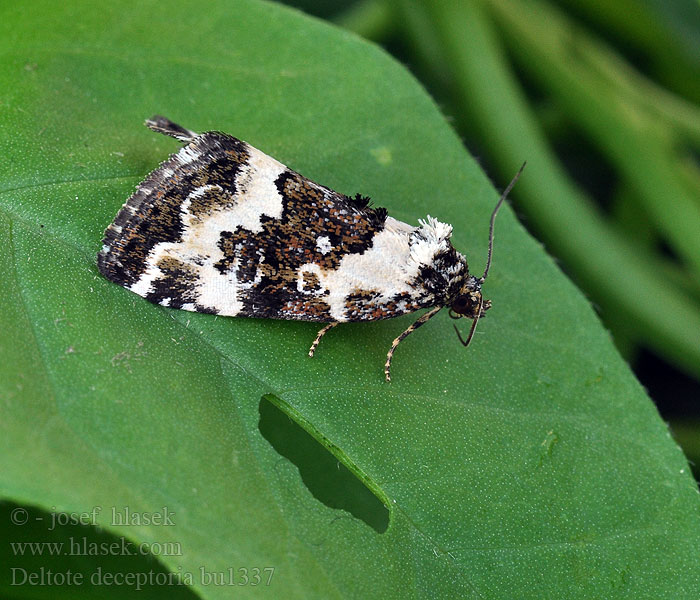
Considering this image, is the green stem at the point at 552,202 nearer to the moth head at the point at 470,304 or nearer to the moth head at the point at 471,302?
the moth head at the point at 471,302

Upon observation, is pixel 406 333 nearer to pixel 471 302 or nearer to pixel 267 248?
pixel 471 302

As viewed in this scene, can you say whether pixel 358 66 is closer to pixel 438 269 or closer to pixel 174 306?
pixel 438 269

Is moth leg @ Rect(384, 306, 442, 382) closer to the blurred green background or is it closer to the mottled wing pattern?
the mottled wing pattern

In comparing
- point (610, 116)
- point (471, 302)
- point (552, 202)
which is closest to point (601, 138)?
point (610, 116)

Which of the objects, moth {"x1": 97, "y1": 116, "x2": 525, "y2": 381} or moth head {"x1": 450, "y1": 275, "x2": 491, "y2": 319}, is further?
moth head {"x1": 450, "y1": 275, "x2": 491, "y2": 319}

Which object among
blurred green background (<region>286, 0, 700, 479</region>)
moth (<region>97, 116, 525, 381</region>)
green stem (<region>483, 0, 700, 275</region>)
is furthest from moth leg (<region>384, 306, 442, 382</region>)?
green stem (<region>483, 0, 700, 275</region>)

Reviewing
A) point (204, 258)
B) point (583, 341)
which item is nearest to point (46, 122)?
point (204, 258)
